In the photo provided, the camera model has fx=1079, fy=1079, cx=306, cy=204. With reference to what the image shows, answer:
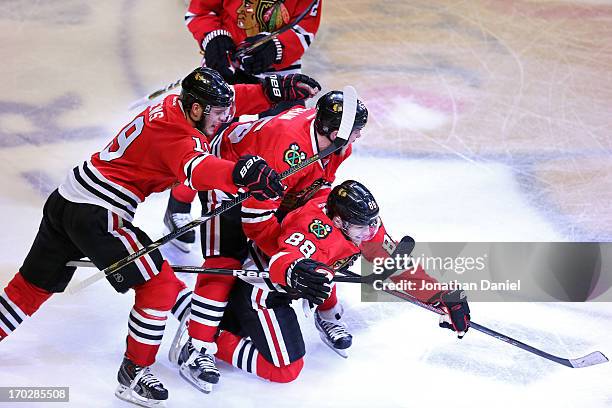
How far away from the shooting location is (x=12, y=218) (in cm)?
495

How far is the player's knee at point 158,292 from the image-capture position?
12.2 feet

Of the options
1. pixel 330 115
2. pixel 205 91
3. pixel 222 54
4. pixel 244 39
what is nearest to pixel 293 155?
pixel 330 115

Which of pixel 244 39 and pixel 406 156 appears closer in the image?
pixel 244 39

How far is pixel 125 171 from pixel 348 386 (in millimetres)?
1119

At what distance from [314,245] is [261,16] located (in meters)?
1.43

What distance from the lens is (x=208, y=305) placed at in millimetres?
3896

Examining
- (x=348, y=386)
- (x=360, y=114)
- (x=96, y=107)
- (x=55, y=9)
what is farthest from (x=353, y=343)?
(x=55, y=9)

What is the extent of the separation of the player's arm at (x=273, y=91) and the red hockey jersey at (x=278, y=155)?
0.11 meters

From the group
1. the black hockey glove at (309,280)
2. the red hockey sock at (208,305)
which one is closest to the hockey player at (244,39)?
the red hockey sock at (208,305)

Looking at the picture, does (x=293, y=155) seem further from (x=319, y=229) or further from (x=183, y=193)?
(x=183, y=193)

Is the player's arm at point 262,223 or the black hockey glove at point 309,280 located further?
the player's arm at point 262,223

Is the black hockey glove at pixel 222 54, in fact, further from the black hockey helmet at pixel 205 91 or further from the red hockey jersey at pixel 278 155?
the black hockey helmet at pixel 205 91

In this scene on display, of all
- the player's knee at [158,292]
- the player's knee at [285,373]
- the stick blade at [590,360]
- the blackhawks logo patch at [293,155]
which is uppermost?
the blackhawks logo patch at [293,155]

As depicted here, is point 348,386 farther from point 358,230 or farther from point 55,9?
point 55,9
